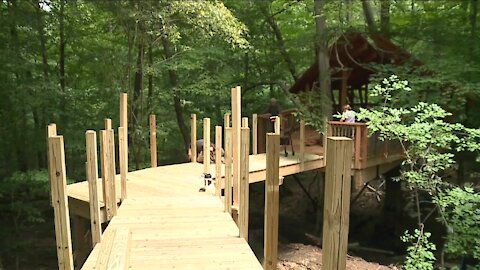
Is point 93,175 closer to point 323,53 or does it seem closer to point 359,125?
point 359,125

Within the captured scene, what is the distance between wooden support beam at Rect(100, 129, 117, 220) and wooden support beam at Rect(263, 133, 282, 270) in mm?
2745

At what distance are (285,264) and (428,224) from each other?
643 centimetres

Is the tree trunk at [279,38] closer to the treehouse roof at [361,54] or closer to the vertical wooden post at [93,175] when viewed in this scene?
the treehouse roof at [361,54]

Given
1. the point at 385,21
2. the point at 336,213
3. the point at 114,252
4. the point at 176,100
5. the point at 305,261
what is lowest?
the point at 305,261

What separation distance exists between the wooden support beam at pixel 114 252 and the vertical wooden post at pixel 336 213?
167 centimetres

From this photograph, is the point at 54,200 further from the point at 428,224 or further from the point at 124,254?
the point at 428,224

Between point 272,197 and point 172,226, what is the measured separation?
7.80ft

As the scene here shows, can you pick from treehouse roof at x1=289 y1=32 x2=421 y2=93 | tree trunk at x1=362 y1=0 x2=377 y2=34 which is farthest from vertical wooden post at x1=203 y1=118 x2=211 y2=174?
tree trunk at x1=362 y1=0 x2=377 y2=34

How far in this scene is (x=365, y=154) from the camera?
29.3 ft

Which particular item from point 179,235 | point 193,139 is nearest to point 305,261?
point 193,139

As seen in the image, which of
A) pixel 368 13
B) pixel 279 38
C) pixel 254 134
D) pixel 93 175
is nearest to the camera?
pixel 93 175

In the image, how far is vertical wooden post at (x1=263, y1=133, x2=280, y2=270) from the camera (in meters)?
2.51

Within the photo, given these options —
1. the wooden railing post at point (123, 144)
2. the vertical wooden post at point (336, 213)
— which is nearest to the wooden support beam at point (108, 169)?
the wooden railing post at point (123, 144)

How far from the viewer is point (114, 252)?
2.95 metres
